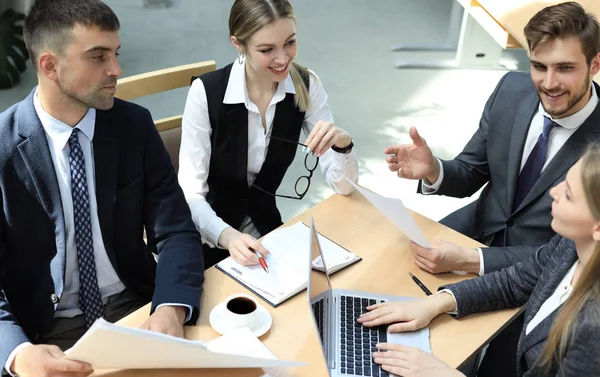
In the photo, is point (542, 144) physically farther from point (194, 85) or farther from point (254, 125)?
point (194, 85)

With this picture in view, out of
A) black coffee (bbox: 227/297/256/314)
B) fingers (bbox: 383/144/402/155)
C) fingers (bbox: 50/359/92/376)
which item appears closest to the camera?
fingers (bbox: 50/359/92/376)

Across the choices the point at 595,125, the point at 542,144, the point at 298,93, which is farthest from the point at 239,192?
the point at 595,125

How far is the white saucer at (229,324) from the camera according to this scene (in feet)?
4.94

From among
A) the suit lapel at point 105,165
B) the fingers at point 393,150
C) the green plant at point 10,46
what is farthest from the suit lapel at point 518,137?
the green plant at point 10,46

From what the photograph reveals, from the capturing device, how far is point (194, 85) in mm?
2111

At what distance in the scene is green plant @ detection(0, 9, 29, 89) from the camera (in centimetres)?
393

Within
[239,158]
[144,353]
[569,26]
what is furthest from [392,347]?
[569,26]

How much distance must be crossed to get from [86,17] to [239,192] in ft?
2.82

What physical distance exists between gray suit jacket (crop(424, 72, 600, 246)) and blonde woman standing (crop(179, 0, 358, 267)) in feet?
1.40

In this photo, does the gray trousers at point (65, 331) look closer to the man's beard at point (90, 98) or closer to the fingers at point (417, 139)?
the man's beard at point (90, 98)

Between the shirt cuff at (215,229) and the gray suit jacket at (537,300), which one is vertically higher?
the gray suit jacket at (537,300)

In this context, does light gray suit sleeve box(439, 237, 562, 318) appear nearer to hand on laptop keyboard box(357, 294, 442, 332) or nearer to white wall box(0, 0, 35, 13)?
hand on laptop keyboard box(357, 294, 442, 332)

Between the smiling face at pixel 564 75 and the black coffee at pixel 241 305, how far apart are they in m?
1.08

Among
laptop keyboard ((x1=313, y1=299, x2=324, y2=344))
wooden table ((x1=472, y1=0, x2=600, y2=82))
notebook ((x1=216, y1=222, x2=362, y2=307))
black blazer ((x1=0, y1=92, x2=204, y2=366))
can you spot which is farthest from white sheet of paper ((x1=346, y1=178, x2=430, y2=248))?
wooden table ((x1=472, y1=0, x2=600, y2=82))
